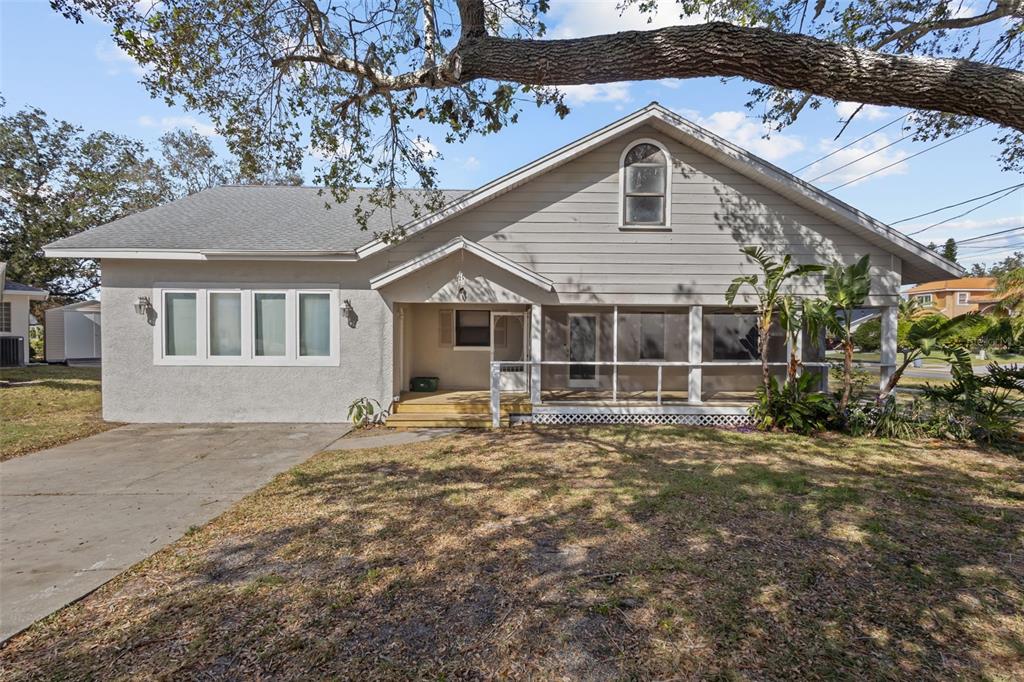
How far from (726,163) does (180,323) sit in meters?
12.1

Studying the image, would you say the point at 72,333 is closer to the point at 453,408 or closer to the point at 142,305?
the point at 142,305

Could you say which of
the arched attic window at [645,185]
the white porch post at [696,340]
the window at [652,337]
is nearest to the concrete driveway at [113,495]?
the white porch post at [696,340]

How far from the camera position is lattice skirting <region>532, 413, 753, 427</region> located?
1023 centimetres

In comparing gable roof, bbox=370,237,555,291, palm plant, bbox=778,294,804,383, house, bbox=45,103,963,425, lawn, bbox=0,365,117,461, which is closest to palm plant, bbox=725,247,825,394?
palm plant, bbox=778,294,804,383

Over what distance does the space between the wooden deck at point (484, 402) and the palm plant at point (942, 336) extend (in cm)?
318

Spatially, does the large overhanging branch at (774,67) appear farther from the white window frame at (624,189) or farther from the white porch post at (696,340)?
the white porch post at (696,340)

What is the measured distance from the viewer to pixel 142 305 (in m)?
9.80

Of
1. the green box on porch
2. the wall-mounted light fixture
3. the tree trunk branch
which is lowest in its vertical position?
the green box on porch

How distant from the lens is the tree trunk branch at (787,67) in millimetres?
3531

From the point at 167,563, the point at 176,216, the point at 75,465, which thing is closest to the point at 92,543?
the point at 167,563

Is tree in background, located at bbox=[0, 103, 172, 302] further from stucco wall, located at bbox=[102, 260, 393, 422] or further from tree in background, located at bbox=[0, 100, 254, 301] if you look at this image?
stucco wall, located at bbox=[102, 260, 393, 422]

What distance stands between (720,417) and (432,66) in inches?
346

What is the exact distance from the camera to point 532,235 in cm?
1022

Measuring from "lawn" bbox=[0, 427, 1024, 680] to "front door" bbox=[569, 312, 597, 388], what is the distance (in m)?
6.31
